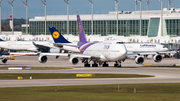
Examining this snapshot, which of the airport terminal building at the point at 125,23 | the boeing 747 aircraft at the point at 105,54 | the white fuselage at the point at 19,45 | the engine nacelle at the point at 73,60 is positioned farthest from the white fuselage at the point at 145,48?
the engine nacelle at the point at 73,60

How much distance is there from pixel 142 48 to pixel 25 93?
8557cm

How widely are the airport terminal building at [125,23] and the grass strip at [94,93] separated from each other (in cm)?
12361

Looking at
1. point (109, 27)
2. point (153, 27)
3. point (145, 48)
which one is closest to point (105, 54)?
point (145, 48)

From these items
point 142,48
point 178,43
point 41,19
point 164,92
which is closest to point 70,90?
point 164,92

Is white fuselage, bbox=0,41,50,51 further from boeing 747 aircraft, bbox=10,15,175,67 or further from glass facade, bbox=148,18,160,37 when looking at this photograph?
boeing 747 aircraft, bbox=10,15,175,67

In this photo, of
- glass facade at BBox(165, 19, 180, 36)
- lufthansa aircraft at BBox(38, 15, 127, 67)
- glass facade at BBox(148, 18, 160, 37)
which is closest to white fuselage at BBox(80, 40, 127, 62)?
lufthansa aircraft at BBox(38, 15, 127, 67)

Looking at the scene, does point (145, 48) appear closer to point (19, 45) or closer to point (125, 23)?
point (19, 45)

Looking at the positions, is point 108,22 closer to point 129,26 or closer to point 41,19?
point 129,26

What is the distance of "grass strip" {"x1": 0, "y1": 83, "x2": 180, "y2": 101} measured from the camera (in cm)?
2661

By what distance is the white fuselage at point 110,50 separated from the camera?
62156mm

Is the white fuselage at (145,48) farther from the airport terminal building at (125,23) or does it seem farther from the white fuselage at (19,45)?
the airport terminal building at (125,23)

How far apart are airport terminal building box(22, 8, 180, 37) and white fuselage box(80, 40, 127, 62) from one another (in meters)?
92.0

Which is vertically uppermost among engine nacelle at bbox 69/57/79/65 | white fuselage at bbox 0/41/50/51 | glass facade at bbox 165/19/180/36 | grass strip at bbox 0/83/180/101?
glass facade at bbox 165/19/180/36

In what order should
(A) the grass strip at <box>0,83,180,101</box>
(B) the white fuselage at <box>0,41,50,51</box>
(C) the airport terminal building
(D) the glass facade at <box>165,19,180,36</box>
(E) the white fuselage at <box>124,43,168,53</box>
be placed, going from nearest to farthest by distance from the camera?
(A) the grass strip at <box>0,83,180,101</box>, (E) the white fuselage at <box>124,43,168,53</box>, (B) the white fuselage at <box>0,41,50,51</box>, (D) the glass facade at <box>165,19,180,36</box>, (C) the airport terminal building
